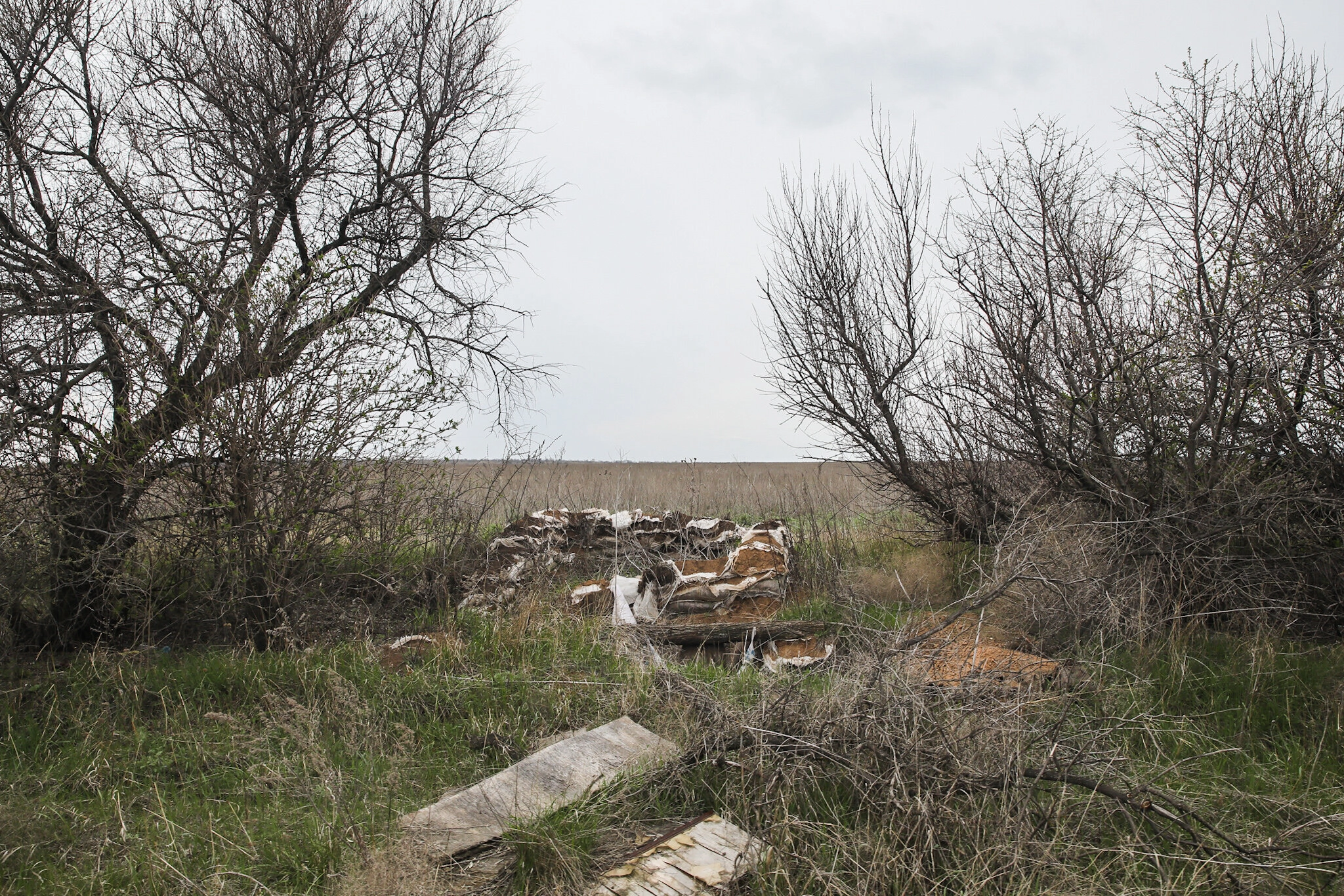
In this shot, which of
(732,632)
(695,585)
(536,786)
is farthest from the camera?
(695,585)

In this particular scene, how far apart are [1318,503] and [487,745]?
17.7 ft

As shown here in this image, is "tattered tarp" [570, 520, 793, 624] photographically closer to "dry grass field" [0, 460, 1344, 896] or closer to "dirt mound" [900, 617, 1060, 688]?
"dry grass field" [0, 460, 1344, 896]

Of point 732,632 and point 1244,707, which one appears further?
point 732,632

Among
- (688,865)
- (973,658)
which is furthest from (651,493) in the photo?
(688,865)

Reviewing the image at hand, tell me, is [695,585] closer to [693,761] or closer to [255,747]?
[693,761]

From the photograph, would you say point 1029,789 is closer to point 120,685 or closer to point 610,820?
point 610,820

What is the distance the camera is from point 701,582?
7.56m

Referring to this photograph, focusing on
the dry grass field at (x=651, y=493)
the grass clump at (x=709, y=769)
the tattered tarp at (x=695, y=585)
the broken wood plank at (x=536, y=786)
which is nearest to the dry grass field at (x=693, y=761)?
the grass clump at (x=709, y=769)

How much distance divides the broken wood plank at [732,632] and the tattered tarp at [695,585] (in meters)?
0.41

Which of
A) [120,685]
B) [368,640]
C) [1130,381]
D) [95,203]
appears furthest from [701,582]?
[95,203]

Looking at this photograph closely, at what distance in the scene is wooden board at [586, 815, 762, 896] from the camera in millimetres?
A: 3023

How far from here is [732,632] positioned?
259 inches

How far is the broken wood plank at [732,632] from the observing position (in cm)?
647

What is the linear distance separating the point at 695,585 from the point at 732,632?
101 centimetres
